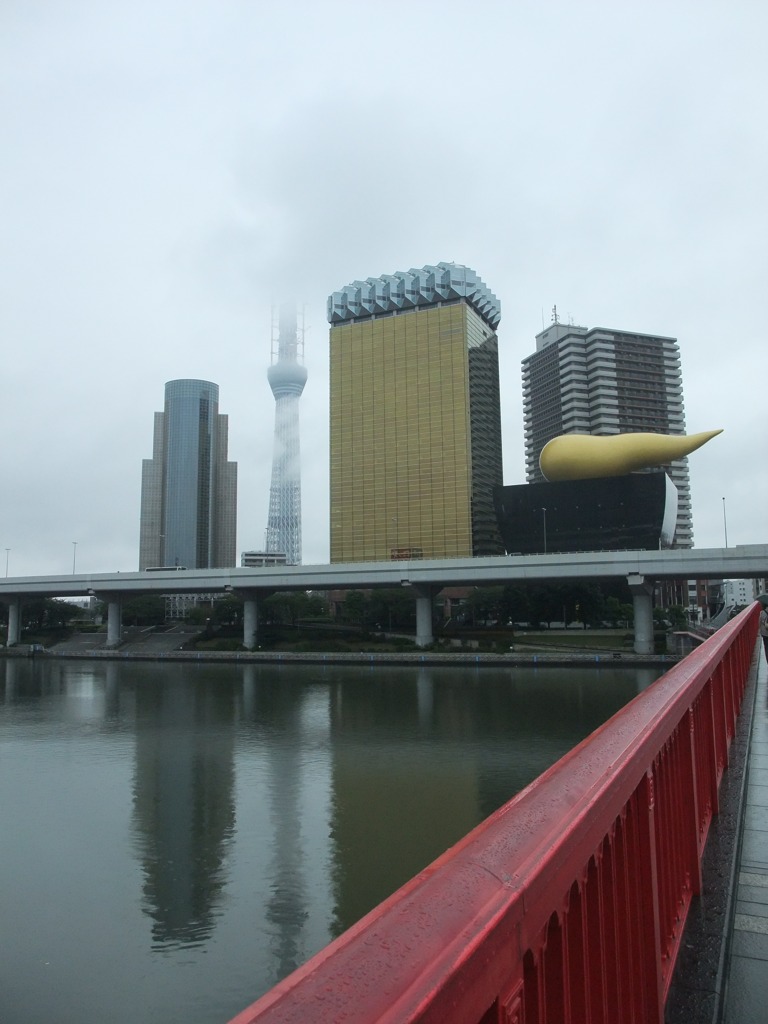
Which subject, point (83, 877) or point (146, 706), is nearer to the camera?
point (83, 877)

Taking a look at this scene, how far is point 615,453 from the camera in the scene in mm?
51812

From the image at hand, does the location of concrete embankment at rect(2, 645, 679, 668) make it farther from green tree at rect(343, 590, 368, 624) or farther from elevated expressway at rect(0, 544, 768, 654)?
green tree at rect(343, 590, 368, 624)

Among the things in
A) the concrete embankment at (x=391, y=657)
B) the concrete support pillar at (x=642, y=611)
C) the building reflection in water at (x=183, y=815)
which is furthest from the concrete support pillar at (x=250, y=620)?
the building reflection in water at (x=183, y=815)

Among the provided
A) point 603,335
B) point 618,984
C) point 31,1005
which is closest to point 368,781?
point 31,1005

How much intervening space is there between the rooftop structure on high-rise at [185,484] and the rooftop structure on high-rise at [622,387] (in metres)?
60.7

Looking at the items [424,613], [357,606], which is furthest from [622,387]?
[424,613]

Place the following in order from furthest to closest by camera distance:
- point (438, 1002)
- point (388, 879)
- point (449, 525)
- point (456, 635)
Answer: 1. point (449, 525)
2. point (456, 635)
3. point (388, 879)
4. point (438, 1002)

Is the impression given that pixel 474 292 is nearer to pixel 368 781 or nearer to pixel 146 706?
pixel 146 706

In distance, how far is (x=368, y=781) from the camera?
49.4ft

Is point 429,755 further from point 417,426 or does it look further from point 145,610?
point 417,426

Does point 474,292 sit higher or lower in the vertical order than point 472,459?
higher

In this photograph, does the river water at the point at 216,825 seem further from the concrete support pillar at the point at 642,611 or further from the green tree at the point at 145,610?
the green tree at the point at 145,610

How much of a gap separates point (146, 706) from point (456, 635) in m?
29.6

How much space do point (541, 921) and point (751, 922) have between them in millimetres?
2341
